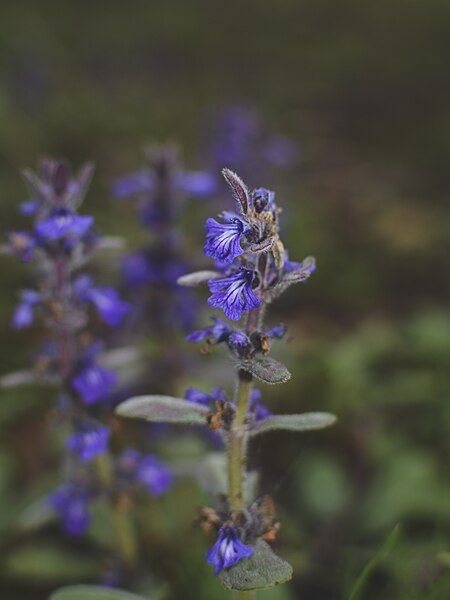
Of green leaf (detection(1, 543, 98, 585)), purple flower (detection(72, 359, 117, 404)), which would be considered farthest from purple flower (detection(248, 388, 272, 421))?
green leaf (detection(1, 543, 98, 585))

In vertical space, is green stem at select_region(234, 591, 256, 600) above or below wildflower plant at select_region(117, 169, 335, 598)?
below

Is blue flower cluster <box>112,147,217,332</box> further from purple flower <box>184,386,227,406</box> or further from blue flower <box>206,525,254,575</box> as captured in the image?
blue flower <box>206,525,254,575</box>

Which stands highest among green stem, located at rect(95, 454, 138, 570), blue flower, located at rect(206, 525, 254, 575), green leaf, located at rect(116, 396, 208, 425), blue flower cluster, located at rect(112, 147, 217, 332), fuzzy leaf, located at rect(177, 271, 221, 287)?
blue flower cluster, located at rect(112, 147, 217, 332)

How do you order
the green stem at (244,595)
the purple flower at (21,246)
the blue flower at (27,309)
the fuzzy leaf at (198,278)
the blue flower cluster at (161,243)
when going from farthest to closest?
the blue flower cluster at (161,243) → the blue flower at (27,309) → the purple flower at (21,246) → the green stem at (244,595) → the fuzzy leaf at (198,278)

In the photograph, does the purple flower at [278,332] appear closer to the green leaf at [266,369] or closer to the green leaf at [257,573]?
the green leaf at [266,369]

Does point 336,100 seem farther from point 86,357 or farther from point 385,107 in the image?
point 86,357

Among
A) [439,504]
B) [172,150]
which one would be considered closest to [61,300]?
[172,150]

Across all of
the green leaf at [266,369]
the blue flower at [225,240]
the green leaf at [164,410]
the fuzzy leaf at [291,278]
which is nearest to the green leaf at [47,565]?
the green leaf at [164,410]
